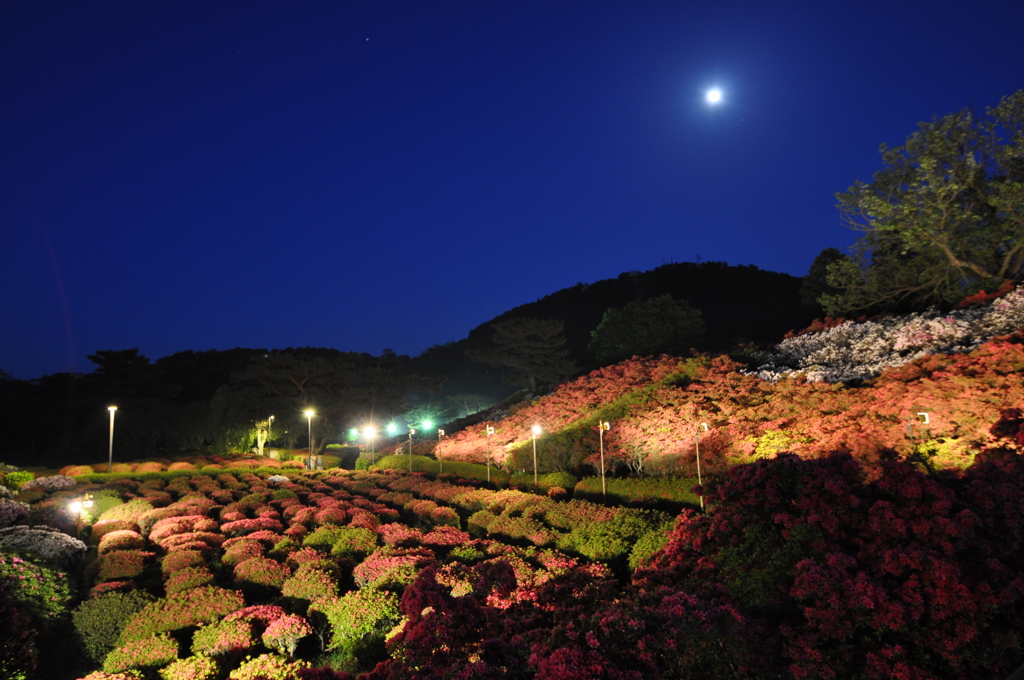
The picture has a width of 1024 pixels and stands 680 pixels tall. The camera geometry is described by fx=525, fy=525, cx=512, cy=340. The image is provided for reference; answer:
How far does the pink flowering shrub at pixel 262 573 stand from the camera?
262 inches

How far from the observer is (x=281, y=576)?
6719mm

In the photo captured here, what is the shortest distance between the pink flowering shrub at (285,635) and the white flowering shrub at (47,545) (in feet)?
15.0

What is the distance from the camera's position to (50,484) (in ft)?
45.0

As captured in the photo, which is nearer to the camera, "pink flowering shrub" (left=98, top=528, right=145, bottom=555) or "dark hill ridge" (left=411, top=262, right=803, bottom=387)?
"pink flowering shrub" (left=98, top=528, right=145, bottom=555)

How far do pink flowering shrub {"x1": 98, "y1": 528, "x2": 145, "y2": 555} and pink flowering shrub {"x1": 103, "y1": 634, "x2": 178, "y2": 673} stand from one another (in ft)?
11.6

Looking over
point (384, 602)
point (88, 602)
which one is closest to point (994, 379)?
point (384, 602)

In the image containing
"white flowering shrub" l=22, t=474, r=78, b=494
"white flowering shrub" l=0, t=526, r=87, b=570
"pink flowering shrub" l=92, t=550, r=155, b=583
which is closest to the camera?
"pink flowering shrub" l=92, t=550, r=155, b=583

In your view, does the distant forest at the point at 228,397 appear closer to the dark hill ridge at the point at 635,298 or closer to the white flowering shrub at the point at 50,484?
the dark hill ridge at the point at 635,298

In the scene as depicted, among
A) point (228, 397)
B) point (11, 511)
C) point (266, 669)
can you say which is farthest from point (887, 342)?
point (228, 397)

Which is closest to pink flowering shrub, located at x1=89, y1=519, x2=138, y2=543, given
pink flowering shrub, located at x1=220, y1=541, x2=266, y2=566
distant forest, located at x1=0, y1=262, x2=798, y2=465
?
pink flowering shrub, located at x1=220, y1=541, x2=266, y2=566

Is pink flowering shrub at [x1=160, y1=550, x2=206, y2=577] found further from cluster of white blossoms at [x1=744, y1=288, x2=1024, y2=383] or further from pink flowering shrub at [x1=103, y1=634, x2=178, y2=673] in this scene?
cluster of white blossoms at [x1=744, y1=288, x2=1024, y2=383]

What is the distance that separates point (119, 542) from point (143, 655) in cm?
410

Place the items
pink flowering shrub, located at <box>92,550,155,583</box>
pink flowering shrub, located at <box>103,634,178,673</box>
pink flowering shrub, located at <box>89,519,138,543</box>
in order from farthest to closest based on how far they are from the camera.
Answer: pink flowering shrub, located at <box>89,519,138,543</box>
pink flowering shrub, located at <box>92,550,155,583</box>
pink flowering shrub, located at <box>103,634,178,673</box>

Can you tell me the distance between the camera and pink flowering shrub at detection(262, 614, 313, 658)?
527cm
